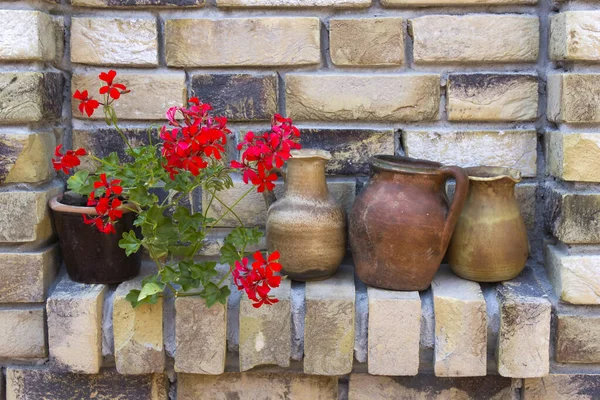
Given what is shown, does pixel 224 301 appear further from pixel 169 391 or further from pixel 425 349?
pixel 425 349

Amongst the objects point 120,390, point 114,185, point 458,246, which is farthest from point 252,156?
point 120,390

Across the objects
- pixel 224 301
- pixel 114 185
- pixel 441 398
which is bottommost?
pixel 441 398

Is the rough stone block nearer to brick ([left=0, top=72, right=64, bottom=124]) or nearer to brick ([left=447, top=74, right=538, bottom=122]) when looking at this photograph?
brick ([left=0, top=72, right=64, bottom=124])

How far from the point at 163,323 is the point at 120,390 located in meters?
0.21

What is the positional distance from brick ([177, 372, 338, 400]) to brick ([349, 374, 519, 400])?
0.21 feet

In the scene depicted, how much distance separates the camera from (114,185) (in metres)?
1.25

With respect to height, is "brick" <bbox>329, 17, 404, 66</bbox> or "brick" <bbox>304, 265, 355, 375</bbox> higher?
"brick" <bbox>329, 17, 404, 66</bbox>

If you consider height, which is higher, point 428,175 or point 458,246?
point 428,175

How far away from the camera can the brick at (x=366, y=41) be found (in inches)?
58.2

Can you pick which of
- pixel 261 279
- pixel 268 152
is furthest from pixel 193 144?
pixel 261 279

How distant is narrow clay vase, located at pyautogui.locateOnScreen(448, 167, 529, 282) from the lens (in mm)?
1385

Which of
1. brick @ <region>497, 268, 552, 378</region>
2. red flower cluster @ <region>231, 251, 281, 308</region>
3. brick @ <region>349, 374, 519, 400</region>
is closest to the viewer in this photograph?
red flower cluster @ <region>231, 251, 281, 308</region>

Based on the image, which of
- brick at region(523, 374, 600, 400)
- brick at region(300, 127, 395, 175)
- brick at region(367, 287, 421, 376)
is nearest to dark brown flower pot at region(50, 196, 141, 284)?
brick at region(300, 127, 395, 175)

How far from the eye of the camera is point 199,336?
1344 mm
